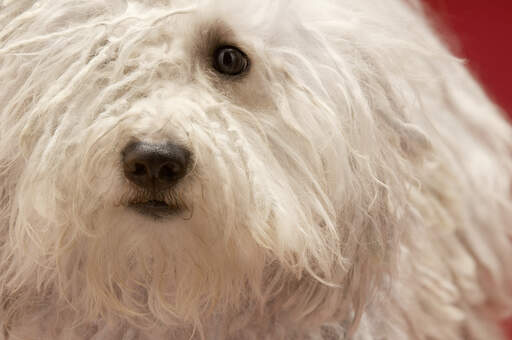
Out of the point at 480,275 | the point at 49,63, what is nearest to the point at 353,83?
the point at 49,63

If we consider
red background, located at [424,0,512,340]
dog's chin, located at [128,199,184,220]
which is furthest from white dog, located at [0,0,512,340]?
red background, located at [424,0,512,340]

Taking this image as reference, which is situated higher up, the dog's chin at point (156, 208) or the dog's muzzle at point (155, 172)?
the dog's muzzle at point (155, 172)

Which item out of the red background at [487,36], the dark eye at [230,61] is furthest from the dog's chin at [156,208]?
the red background at [487,36]

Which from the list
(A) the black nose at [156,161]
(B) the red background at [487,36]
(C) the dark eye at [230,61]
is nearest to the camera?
(A) the black nose at [156,161]

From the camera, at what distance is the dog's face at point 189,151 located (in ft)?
3.56

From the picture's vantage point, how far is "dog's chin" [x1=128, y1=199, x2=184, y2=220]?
3.58ft

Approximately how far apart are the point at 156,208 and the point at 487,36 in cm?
145

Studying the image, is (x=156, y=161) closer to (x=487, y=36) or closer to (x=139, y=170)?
(x=139, y=170)

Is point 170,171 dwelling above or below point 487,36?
above

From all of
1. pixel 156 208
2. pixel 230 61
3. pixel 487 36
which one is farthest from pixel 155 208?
pixel 487 36

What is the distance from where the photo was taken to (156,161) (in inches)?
41.4

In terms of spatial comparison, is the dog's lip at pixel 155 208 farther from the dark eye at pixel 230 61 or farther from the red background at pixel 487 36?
the red background at pixel 487 36

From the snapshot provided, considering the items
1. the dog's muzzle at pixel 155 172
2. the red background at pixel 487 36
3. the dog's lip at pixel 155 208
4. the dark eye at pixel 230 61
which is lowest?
the red background at pixel 487 36

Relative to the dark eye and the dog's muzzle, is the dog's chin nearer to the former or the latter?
the dog's muzzle
